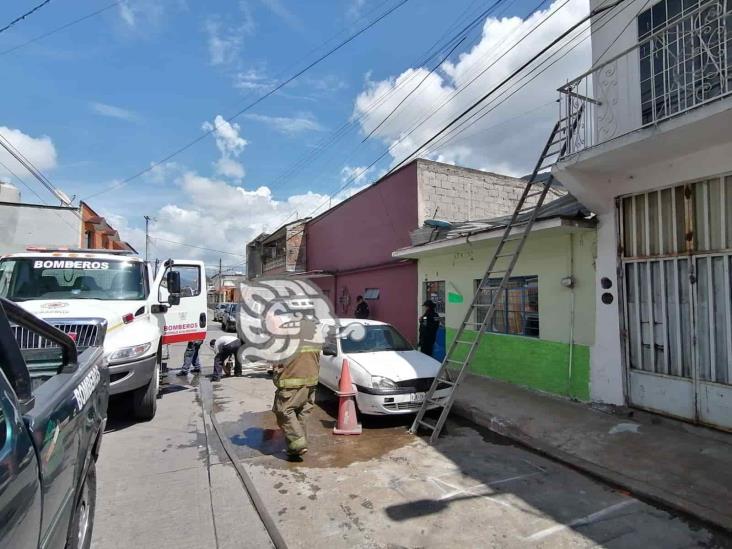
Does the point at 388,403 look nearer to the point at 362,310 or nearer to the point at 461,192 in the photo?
the point at 362,310

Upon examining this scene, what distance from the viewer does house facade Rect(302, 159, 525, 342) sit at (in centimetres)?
1225

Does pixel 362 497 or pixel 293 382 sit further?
pixel 293 382

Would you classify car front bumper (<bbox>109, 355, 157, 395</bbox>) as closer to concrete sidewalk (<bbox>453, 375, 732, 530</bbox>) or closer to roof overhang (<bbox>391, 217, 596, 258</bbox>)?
concrete sidewalk (<bbox>453, 375, 732, 530</bbox>)

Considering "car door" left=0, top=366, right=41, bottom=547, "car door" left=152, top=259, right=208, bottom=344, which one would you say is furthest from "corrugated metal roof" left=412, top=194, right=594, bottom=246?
"car door" left=0, top=366, right=41, bottom=547

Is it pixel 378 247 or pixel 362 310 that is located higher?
pixel 378 247

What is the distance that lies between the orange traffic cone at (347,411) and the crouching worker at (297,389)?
0.90m

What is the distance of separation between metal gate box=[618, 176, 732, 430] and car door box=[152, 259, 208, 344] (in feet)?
23.6

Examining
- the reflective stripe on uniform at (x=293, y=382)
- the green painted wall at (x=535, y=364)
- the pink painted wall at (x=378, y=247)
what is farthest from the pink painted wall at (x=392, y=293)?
the reflective stripe on uniform at (x=293, y=382)

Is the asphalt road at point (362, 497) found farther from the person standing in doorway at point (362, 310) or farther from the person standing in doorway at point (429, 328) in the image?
the person standing in doorway at point (362, 310)

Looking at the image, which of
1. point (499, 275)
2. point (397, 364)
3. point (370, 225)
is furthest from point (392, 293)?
point (397, 364)

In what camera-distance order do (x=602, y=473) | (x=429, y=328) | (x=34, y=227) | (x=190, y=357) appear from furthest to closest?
(x=34, y=227), (x=190, y=357), (x=429, y=328), (x=602, y=473)

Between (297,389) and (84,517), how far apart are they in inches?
97.2

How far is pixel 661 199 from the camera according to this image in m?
6.04

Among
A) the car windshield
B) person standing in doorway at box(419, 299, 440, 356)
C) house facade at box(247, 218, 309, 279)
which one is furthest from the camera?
house facade at box(247, 218, 309, 279)
